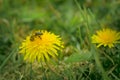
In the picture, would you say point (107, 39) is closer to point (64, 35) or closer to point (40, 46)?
point (40, 46)

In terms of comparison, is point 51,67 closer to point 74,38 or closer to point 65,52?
point 65,52

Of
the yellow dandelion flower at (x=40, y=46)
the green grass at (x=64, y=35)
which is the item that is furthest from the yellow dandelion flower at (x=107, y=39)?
the yellow dandelion flower at (x=40, y=46)

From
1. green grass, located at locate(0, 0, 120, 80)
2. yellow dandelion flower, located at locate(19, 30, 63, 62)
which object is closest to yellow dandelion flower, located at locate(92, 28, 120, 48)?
green grass, located at locate(0, 0, 120, 80)

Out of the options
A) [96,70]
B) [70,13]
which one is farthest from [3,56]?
[70,13]

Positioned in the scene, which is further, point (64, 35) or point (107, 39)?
point (64, 35)

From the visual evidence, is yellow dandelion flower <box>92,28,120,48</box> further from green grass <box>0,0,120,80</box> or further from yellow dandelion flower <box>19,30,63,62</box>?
yellow dandelion flower <box>19,30,63,62</box>

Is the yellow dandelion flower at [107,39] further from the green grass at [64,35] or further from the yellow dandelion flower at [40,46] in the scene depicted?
the yellow dandelion flower at [40,46]

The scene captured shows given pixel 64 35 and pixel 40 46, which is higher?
pixel 64 35

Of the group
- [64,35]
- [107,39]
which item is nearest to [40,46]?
[107,39]

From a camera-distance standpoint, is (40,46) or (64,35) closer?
(40,46)
